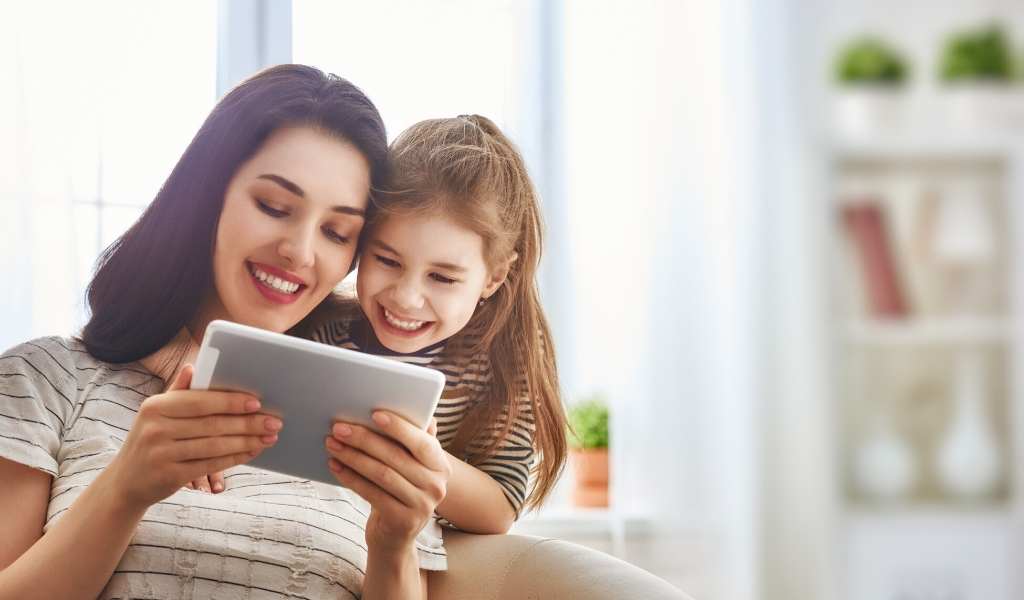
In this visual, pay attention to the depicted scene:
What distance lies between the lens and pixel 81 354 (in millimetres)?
1123

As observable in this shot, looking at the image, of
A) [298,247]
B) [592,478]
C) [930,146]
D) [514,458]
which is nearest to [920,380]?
[930,146]

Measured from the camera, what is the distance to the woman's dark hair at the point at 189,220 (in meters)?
1.11

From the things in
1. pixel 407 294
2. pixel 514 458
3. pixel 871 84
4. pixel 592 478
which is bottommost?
pixel 592 478

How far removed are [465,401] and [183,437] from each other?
0.44 meters

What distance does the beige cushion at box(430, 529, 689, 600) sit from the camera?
104cm

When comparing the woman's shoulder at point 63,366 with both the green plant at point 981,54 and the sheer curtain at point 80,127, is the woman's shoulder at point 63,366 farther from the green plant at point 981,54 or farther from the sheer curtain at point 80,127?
the green plant at point 981,54

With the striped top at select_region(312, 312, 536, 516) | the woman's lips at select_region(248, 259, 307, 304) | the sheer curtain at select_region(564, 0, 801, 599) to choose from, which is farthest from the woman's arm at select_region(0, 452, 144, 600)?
the sheer curtain at select_region(564, 0, 801, 599)

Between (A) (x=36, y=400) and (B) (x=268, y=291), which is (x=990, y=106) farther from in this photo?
(A) (x=36, y=400)

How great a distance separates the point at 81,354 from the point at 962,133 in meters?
1.72

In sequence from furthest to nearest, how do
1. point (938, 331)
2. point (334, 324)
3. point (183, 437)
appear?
point (938, 331), point (334, 324), point (183, 437)

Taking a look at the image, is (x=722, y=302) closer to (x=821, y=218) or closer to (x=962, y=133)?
(x=821, y=218)

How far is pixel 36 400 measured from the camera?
1.04 meters

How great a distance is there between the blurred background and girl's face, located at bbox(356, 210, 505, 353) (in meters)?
0.86

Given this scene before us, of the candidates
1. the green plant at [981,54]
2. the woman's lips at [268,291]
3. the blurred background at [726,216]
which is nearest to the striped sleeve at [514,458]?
the woman's lips at [268,291]
